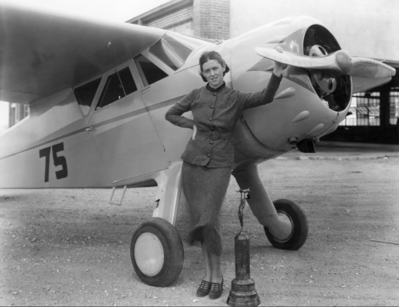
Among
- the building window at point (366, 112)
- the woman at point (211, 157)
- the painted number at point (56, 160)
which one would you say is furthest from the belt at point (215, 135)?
the building window at point (366, 112)

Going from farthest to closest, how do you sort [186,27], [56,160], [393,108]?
1. [393,108]
2. [186,27]
3. [56,160]

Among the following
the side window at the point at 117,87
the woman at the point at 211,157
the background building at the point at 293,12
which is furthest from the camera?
the background building at the point at 293,12

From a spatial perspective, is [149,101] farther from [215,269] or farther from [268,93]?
[215,269]

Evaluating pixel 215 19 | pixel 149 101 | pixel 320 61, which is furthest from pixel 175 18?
pixel 320 61

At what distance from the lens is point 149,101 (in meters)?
4.19

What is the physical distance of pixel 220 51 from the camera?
3641mm

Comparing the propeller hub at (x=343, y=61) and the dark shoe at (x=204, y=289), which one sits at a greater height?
the propeller hub at (x=343, y=61)

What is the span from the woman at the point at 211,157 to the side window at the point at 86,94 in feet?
6.20

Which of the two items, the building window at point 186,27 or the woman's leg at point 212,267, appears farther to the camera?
the building window at point 186,27

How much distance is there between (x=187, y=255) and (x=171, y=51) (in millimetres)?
2084

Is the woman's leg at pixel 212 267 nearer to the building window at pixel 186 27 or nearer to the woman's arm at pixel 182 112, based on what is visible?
the woman's arm at pixel 182 112

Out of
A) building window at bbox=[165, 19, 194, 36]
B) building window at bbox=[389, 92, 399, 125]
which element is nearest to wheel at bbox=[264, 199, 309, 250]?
building window at bbox=[165, 19, 194, 36]

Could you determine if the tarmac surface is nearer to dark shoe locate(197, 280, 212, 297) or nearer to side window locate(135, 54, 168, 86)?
dark shoe locate(197, 280, 212, 297)

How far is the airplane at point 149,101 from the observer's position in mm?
3426
